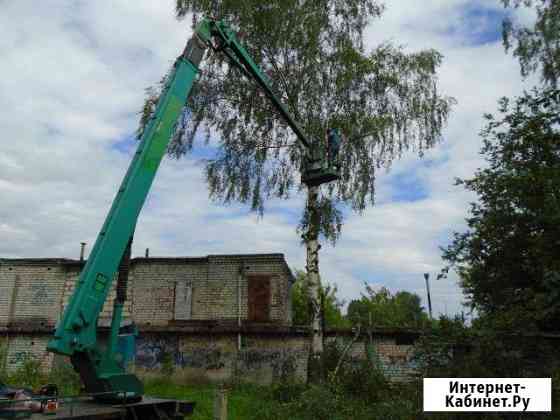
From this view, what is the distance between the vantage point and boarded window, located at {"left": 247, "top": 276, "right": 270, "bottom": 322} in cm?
1831

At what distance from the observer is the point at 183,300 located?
18953 millimetres

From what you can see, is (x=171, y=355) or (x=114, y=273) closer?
(x=114, y=273)

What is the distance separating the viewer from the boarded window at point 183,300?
18.7 m

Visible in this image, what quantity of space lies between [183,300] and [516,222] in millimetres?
13170

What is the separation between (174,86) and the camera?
283 inches

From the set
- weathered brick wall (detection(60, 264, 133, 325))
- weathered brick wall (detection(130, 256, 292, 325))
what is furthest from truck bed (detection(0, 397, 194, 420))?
weathered brick wall (detection(60, 264, 133, 325))

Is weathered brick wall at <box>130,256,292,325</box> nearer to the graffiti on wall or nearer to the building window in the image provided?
the building window

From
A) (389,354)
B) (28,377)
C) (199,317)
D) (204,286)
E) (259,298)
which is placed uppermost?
(204,286)

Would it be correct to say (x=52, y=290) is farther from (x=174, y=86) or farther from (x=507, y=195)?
(x=507, y=195)

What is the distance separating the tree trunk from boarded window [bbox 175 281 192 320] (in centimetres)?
740

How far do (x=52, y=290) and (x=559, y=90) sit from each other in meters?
19.8

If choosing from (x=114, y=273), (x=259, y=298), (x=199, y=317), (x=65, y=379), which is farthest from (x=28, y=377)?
(x=114, y=273)

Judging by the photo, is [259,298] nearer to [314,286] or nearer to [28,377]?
[314,286]

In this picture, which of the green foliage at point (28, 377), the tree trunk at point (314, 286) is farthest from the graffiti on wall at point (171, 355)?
the tree trunk at point (314, 286)
